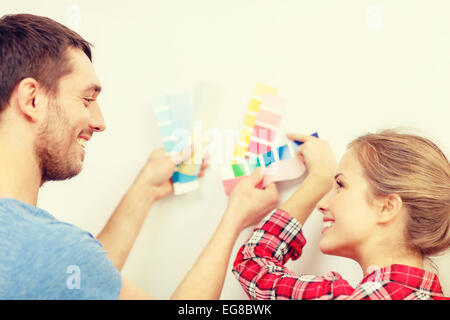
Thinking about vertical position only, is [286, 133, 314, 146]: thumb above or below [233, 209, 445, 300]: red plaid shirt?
above

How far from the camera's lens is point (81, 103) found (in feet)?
3.88

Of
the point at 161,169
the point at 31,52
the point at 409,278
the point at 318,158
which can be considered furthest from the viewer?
the point at 161,169

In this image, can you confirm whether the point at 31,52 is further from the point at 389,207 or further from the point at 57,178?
the point at 389,207

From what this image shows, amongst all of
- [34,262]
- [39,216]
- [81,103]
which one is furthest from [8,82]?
[34,262]

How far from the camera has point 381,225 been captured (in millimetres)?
1089

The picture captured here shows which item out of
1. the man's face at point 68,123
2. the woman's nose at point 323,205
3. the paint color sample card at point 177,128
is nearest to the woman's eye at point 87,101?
the man's face at point 68,123

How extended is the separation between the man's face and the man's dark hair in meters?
0.03

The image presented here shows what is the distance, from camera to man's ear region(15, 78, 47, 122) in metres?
1.09

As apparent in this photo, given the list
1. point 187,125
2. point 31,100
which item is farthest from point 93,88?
point 187,125

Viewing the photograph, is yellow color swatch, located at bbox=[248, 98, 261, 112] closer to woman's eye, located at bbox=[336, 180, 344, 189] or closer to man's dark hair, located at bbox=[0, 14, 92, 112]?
woman's eye, located at bbox=[336, 180, 344, 189]

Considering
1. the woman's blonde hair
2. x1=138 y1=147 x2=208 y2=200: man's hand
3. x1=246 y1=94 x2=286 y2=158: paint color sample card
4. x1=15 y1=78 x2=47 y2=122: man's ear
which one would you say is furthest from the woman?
x1=15 y1=78 x2=47 y2=122: man's ear

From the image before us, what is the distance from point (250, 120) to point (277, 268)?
42 centimetres

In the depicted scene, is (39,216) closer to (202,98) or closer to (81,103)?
(81,103)

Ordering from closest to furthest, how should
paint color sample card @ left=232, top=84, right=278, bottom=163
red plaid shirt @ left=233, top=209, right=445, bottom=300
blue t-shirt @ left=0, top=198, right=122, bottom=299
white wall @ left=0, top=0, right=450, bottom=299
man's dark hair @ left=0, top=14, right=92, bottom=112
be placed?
1. blue t-shirt @ left=0, top=198, right=122, bottom=299
2. red plaid shirt @ left=233, top=209, right=445, bottom=300
3. man's dark hair @ left=0, top=14, right=92, bottom=112
4. white wall @ left=0, top=0, right=450, bottom=299
5. paint color sample card @ left=232, top=84, right=278, bottom=163
